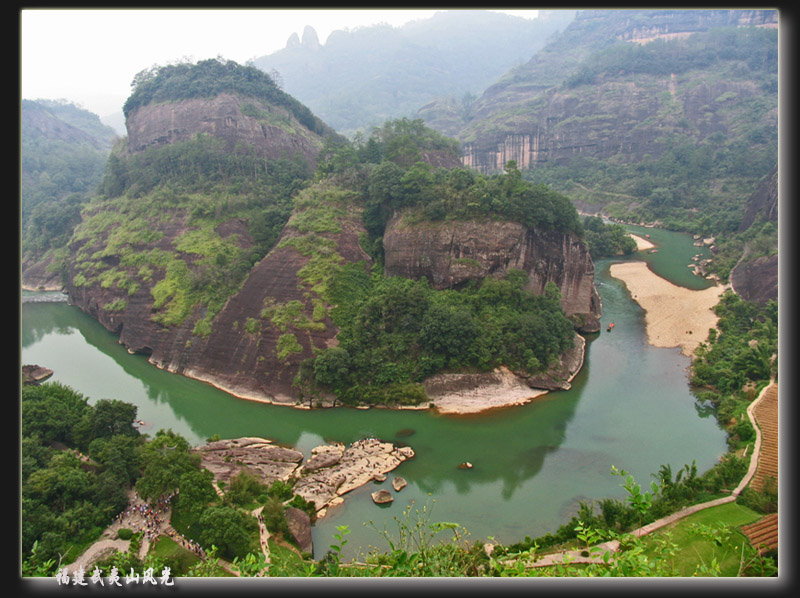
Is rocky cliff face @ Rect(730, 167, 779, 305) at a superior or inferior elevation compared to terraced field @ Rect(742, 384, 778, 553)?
superior

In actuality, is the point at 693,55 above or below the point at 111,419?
above

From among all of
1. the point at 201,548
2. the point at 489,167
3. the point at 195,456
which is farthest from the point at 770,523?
the point at 489,167

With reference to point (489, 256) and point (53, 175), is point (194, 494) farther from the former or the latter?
point (53, 175)

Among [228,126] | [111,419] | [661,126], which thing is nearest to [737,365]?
[111,419]

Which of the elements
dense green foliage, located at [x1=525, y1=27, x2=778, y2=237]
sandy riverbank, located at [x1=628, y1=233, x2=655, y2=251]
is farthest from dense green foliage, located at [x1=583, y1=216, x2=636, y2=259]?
dense green foliage, located at [x1=525, y1=27, x2=778, y2=237]

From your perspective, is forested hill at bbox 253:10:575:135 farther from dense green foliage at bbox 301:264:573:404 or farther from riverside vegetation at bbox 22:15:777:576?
dense green foliage at bbox 301:264:573:404
